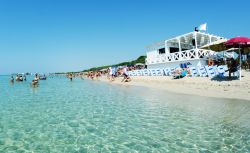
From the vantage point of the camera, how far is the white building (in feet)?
95.9

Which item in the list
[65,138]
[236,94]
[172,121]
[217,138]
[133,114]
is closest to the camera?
[217,138]

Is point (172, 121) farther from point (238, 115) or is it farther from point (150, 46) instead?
point (150, 46)

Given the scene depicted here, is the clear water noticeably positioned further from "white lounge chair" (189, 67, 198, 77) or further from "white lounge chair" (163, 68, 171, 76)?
"white lounge chair" (163, 68, 171, 76)

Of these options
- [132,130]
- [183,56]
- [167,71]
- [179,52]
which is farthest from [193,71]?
[132,130]

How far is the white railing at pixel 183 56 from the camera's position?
2912 centimetres

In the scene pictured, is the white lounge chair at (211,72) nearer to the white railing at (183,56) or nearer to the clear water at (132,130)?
the white railing at (183,56)

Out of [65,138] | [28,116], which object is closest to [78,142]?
[65,138]

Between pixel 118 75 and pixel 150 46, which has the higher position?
pixel 150 46

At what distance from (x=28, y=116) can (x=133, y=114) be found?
4684 mm

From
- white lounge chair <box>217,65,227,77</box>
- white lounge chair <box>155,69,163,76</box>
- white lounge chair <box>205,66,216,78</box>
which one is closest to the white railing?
white lounge chair <box>155,69,163,76</box>

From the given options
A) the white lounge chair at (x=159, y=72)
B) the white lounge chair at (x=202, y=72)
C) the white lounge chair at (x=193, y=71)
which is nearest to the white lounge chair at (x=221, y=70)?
the white lounge chair at (x=202, y=72)

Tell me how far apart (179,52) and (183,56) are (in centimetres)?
87

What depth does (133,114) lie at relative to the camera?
431 inches

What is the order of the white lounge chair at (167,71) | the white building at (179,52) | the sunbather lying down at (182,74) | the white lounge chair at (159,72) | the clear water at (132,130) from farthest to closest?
the white lounge chair at (159,72)
the white building at (179,52)
the white lounge chair at (167,71)
the sunbather lying down at (182,74)
the clear water at (132,130)
